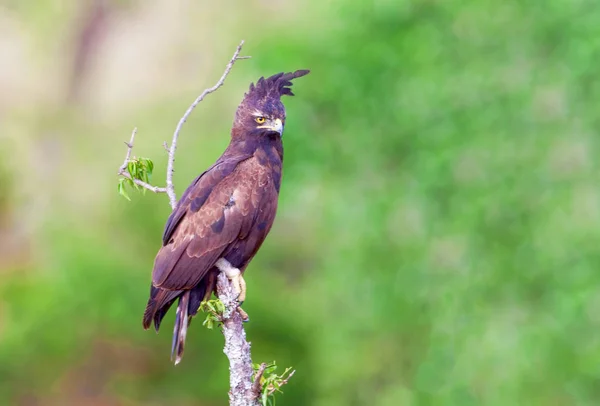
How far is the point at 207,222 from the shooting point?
6297mm

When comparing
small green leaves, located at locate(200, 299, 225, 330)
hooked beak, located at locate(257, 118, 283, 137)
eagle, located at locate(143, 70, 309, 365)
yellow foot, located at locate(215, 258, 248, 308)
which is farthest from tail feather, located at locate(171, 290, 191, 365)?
hooked beak, located at locate(257, 118, 283, 137)

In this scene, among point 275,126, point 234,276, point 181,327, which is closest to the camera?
point 181,327

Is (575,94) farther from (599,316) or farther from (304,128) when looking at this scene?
(304,128)

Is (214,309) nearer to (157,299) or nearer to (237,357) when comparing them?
(237,357)

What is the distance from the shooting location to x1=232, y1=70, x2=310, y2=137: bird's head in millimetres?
6836

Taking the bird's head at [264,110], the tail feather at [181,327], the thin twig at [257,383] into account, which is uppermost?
the bird's head at [264,110]

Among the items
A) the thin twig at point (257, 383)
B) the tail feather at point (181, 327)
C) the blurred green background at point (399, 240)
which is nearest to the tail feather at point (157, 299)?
the tail feather at point (181, 327)

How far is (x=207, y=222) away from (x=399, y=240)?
969 cm

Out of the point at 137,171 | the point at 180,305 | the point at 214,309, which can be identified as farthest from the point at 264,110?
the point at 214,309

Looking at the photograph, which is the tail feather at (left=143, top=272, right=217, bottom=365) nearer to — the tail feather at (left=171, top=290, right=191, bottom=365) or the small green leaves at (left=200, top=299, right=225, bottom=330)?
the tail feather at (left=171, top=290, right=191, bottom=365)

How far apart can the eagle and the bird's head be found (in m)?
0.17

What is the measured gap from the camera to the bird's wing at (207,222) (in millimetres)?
6156

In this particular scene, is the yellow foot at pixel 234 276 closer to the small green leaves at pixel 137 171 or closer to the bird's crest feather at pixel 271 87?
the small green leaves at pixel 137 171

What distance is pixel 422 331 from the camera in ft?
55.5
